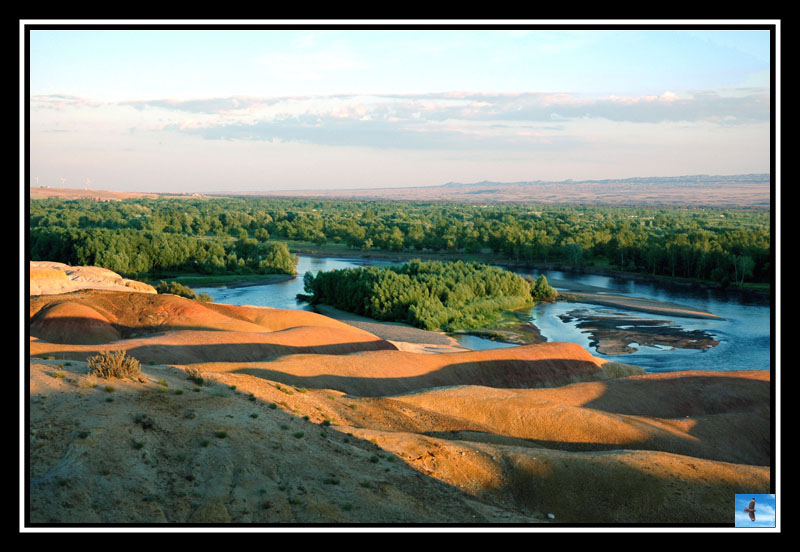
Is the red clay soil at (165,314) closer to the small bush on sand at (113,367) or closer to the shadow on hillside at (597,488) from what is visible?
the small bush on sand at (113,367)

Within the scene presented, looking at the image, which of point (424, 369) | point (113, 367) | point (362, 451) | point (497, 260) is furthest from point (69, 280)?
point (497, 260)

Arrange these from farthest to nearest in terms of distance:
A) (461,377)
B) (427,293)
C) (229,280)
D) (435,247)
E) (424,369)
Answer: (435,247) → (229,280) → (427,293) → (461,377) → (424,369)

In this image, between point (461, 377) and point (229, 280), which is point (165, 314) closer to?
point (461, 377)

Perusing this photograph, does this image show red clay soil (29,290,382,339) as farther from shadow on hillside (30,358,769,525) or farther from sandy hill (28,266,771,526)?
shadow on hillside (30,358,769,525)

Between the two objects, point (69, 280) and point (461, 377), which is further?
point (69, 280)

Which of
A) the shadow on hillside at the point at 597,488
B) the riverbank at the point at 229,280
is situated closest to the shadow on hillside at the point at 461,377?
the shadow on hillside at the point at 597,488

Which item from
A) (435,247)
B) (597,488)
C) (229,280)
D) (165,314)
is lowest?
(597,488)
